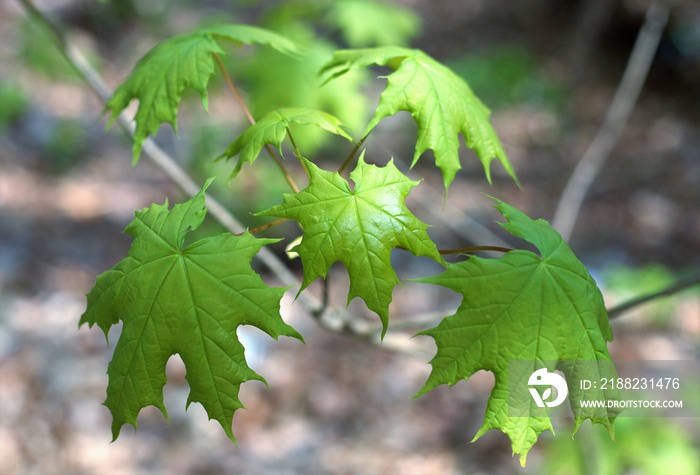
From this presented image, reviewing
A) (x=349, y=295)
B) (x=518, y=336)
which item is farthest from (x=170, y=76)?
(x=518, y=336)

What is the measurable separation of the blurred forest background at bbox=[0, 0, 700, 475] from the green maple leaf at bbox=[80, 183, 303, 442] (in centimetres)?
53

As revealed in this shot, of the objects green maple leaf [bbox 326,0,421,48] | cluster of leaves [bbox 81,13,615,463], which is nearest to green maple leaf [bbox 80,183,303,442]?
→ cluster of leaves [bbox 81,13,615,463]

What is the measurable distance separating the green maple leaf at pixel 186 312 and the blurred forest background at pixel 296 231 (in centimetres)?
53

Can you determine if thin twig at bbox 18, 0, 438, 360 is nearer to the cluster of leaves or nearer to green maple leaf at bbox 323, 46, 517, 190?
the cluster of leaves

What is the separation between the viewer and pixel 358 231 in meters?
1.09

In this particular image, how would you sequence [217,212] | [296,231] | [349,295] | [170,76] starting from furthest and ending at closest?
1. [296,231]
2. [217,212]
3. [170,76]
4. [349,295]

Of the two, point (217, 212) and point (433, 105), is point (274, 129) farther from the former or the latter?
point (217, 212)

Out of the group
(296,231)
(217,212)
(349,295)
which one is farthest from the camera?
(296,231)

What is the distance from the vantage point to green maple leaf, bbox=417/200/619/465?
1078 millimetres

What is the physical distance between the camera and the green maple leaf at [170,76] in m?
1.40

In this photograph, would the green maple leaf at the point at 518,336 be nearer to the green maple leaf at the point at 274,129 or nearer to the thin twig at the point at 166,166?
the green maple leaf at the point at 274,129

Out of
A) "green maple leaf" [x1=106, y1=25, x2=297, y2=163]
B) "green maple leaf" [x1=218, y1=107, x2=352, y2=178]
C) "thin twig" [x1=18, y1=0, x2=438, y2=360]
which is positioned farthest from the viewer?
"thin twig" [x1=18, y1=0, x2=438, y2=360]

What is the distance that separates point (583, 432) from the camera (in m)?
2.06

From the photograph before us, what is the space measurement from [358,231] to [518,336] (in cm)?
36
